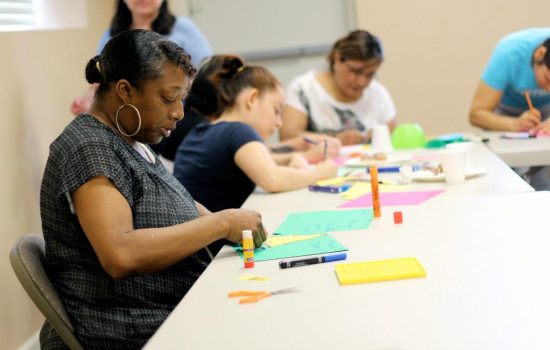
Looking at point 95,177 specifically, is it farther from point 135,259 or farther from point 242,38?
point 242,38

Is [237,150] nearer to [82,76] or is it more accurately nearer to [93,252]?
[93,252]

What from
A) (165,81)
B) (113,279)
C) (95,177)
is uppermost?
(165,81)

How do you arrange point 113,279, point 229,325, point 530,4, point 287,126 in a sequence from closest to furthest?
point 229,325
point 113,279
point 287,126
point 530,4

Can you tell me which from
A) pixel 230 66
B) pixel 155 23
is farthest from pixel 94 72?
pixel 155 23

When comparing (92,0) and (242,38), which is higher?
(92,0)

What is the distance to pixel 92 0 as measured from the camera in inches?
156

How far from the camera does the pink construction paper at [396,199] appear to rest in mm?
2102

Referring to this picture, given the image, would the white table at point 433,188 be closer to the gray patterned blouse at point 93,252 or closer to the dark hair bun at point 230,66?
the dark hair bun at point 230,66

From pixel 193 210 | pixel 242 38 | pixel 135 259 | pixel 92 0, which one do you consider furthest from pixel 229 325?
pixel 242 38

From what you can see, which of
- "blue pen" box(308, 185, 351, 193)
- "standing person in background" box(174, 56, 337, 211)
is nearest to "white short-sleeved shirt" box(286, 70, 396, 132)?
"standing person in background" box(174, 56, 337, 211)

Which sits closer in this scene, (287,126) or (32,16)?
(32,16)

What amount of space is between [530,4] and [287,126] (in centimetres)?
218

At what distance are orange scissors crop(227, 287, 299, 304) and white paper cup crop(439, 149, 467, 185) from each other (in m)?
1.14

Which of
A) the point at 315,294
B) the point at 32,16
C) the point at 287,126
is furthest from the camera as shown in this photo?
the point at 287,126
